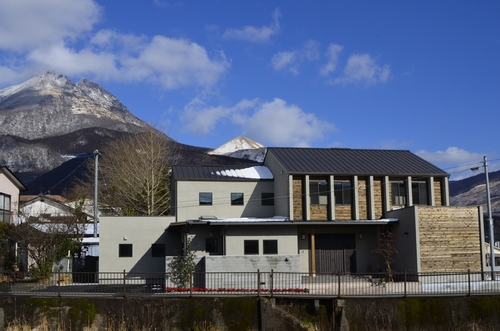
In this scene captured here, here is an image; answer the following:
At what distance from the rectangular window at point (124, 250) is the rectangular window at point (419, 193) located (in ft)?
61.5

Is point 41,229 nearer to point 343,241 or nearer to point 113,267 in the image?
point 113,267

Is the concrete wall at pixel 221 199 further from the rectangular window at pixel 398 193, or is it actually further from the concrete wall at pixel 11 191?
the concrete wall at pixel 11 191

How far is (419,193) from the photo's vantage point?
39969 millimetres

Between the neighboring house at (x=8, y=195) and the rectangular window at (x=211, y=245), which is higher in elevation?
the neighboring house at (x=8, y=195)

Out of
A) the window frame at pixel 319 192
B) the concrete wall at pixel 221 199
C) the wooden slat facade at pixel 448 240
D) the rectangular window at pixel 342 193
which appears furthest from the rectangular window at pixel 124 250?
the wooden slat facade at pixel 448 240

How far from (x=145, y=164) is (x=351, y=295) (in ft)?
109

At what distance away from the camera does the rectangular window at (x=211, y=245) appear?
35656 millimetres

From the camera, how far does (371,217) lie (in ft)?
126

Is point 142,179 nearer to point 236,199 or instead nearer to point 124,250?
point 236,199

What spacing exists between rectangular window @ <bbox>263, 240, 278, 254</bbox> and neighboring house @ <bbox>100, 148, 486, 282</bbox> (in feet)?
0.19

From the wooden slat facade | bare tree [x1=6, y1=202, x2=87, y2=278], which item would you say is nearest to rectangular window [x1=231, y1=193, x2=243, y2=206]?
bare tree [x1=6, y1=202, x2=87, y2=278]

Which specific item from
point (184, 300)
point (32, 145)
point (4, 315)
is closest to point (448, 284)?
point (184, 300)

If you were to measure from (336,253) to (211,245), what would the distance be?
7706 millimetres

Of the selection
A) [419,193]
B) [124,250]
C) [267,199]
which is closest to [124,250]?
[124,250]
